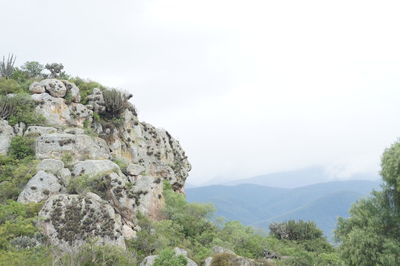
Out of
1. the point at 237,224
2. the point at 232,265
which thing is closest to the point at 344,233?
the point at 232,265

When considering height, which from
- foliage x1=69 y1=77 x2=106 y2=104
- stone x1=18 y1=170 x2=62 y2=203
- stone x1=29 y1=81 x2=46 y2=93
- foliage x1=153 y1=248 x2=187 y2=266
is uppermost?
foliage x1=69 y1=77 x2=106 y2=104

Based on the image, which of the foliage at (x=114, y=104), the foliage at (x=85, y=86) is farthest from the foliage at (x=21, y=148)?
the foliage at (x=114, y=104)

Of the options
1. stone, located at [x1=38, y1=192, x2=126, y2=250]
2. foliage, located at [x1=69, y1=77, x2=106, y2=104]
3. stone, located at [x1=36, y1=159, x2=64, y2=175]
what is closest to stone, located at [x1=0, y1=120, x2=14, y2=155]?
stone, located at [x1=36, y1=159, x2=64, y2=175]

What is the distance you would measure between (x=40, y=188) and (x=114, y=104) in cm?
1724

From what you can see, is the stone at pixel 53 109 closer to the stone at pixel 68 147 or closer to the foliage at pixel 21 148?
the stone at pixel 68 147

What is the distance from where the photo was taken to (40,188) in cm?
2538

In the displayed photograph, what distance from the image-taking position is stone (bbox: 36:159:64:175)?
2733 centimetres

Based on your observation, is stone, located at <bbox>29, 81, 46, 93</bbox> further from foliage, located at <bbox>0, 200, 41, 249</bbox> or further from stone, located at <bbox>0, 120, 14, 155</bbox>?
foliage, located at <bbox>0, 200, 41, 249</bbox>

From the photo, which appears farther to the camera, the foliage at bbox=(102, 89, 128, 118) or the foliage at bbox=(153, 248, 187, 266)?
the foliage at bbox=(102, 89, 128, 118)

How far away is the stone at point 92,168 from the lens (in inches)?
1114

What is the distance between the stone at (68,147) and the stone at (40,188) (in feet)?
13.9

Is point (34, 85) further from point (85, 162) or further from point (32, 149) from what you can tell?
point (85, 162)

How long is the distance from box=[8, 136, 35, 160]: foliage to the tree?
24.1 meters

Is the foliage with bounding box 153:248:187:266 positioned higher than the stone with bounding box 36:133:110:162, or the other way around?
the stone with bounding box 36:133:110:162
